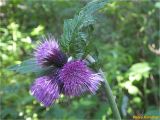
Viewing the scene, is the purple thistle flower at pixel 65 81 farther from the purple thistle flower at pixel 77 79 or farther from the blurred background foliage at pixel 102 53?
the blurred background foliage at pixel 102 53

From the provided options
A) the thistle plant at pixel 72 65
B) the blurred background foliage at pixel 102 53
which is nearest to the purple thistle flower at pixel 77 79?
the thistle plant at pixel 72 65

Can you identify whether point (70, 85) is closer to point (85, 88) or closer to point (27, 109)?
point (85, 88)

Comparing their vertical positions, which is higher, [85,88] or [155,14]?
[155,14]

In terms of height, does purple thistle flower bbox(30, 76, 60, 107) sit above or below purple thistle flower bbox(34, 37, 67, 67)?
below

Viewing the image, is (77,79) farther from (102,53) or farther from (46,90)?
(102,53)

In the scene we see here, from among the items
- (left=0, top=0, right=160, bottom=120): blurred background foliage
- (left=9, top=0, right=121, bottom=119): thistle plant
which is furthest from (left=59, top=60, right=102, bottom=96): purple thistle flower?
(left=0, top=0, right=160, bottom=120): blurred background foliage

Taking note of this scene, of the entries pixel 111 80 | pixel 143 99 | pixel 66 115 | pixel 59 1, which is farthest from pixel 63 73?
pixel 143 99

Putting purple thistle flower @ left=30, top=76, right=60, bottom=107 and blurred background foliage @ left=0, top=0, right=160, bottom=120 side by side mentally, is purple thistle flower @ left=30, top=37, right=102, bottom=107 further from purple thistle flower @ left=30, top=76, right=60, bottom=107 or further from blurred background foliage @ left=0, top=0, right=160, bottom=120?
blurred background foliage @ left=0, top=0, right=160, bottom=120
